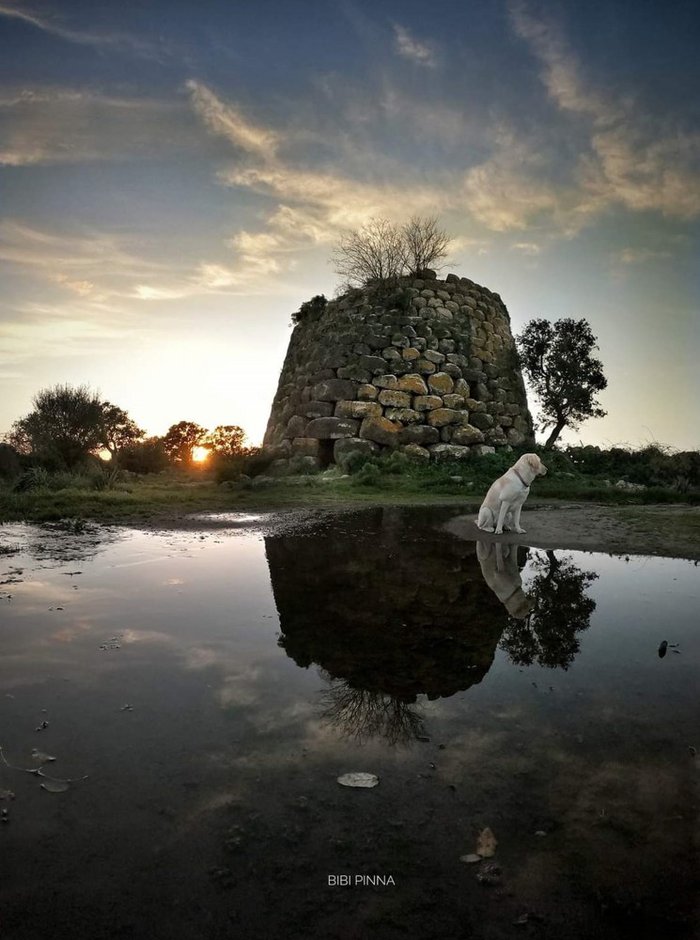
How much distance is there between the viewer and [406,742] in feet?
7.72

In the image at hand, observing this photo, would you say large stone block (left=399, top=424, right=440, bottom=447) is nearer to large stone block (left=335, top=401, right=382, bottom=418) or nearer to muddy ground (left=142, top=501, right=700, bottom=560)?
large stone block (left=335, top=401, right=382, bottom=418)

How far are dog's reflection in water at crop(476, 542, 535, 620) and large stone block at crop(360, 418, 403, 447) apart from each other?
9.58 metres

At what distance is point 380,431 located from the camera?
1667cm

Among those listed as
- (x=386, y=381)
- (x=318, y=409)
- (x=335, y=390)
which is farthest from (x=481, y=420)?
(x=318, y=409)

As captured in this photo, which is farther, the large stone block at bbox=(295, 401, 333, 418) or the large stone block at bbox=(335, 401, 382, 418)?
the large stone block at bbox=(295, 401, 333, 418)

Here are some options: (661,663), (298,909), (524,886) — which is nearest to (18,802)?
(298,909)

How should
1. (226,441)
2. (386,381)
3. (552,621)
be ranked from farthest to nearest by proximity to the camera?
(226,441) < (386,381) < (552,621)

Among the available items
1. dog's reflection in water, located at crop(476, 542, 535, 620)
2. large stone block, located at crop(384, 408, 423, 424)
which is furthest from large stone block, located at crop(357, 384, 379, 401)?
dog's reflection in water, located at crop(476, 542, 535, 620)

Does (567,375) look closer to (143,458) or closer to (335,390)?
(335,390)

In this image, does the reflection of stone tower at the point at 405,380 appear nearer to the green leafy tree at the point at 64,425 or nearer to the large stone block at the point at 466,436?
the large stone block at the point at 466,436

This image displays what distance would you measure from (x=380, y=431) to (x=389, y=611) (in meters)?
12.7

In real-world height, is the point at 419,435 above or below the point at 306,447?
above

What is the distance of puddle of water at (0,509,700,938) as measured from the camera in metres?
1.52

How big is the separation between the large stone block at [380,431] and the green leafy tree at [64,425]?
1014cm
